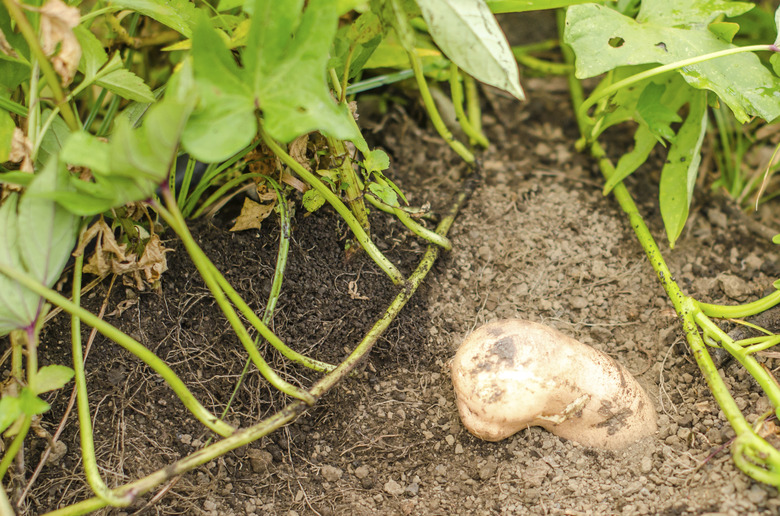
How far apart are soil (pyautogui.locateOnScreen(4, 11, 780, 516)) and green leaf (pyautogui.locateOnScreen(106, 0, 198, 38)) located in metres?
0.38

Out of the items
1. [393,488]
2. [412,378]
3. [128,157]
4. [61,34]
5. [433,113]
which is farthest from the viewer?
[433,113]

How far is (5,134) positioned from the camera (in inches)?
33.7

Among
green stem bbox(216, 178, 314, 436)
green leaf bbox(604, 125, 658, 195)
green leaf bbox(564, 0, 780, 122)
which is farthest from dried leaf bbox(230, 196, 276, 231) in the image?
green leaf bbox(604, 125, 658, 195)

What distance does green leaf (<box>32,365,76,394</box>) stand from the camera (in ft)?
2.57

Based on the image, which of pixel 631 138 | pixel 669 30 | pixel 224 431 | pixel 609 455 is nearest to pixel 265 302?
pixel 224 431

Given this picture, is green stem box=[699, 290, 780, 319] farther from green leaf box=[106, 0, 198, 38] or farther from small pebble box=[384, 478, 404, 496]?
green leaf box=[106, 0, 198, 38]

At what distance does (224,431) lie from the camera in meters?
0.83

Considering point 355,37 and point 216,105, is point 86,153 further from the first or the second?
point 355,37

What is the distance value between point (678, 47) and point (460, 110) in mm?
447

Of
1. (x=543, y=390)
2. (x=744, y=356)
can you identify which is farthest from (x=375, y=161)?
(x=744, y=356)

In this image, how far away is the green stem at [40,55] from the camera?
74cm

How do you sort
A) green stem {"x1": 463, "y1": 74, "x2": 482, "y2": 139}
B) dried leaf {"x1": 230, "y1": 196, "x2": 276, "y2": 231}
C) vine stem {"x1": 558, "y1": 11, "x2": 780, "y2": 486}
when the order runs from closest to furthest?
vine stem {"x1": 558, "y1": 11, "x2": 780, "y2": 486}, dried leaf {"x1": 230, "y1": 196, "x2": 276, "y2": 231}, green stem {"x1": 463, "y1": 74, "x2": 482, "y2": 139}

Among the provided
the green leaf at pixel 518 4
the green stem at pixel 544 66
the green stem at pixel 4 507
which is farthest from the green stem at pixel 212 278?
the green stem at pixel 544 66

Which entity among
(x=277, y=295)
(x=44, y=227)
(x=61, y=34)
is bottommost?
(x=277, y=295)
